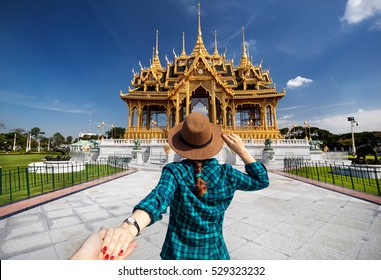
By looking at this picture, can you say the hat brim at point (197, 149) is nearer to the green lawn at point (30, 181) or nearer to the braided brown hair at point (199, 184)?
the braided brown hair at point (199, 184)

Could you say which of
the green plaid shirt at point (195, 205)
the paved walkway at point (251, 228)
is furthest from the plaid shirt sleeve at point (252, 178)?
the paved walkway at point (251, 228)

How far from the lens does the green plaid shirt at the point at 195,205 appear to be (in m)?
1.18

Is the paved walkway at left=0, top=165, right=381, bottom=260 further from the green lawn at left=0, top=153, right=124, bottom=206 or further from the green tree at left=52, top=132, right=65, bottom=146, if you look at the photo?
the green tree at left=52, top=132, right=65, bottom=146

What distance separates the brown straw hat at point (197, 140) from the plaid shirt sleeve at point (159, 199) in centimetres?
20

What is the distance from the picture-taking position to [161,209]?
3.48ft

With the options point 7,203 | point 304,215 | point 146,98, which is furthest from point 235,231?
point 146,98

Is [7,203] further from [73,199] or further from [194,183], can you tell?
[194,183]

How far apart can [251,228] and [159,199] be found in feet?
10.7

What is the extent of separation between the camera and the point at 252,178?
1404 mm

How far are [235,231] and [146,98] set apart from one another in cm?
2521

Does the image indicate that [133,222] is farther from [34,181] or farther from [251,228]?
[34,181]

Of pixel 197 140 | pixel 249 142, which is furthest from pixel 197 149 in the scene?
pixel 249 142

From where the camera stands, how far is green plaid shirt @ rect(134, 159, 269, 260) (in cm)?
118

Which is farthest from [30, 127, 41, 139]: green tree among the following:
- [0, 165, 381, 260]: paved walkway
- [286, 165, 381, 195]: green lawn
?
[286, 165, 381, 195]: green lawn
